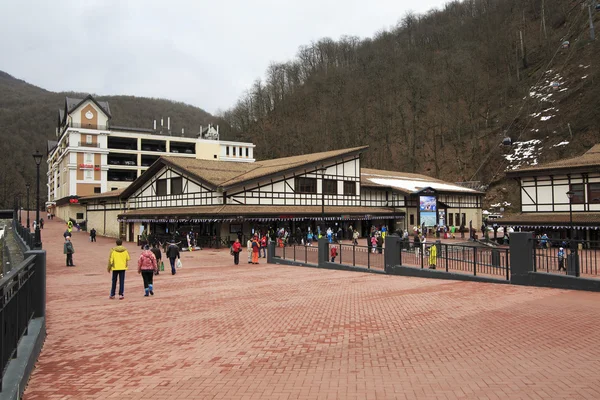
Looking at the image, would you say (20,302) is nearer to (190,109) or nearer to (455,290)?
(455,290)

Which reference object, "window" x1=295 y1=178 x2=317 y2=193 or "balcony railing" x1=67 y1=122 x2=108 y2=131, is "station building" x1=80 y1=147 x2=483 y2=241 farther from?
"balcony railing" x1=67 y1=122 x2=108 y2=131

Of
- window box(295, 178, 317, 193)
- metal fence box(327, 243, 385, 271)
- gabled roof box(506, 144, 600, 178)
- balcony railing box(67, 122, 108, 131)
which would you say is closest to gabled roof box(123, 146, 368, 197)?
window box(295, 178, 317, 193)

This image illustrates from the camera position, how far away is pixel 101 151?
7100 cm

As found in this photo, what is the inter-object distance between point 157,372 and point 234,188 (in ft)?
94.4

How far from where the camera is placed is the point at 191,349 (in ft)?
24.4

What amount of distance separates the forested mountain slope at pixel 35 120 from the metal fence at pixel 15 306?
85464mm

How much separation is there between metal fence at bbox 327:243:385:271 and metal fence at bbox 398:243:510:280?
53.3 inches

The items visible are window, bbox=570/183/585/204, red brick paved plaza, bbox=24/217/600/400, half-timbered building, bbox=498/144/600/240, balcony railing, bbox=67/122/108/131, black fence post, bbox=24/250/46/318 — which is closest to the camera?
red brick paved plaza, bbox=24/217/600/400

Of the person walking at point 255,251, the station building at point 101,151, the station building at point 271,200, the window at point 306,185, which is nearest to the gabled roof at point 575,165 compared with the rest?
the station building at point 271,200

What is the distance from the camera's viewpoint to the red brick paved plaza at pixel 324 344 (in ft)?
18.5

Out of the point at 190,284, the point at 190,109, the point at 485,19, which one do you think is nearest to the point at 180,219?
the point at 190,284

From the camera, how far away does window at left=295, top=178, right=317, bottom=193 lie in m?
39.5

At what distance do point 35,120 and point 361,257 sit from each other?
364 feet

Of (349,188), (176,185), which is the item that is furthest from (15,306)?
(349,188)
